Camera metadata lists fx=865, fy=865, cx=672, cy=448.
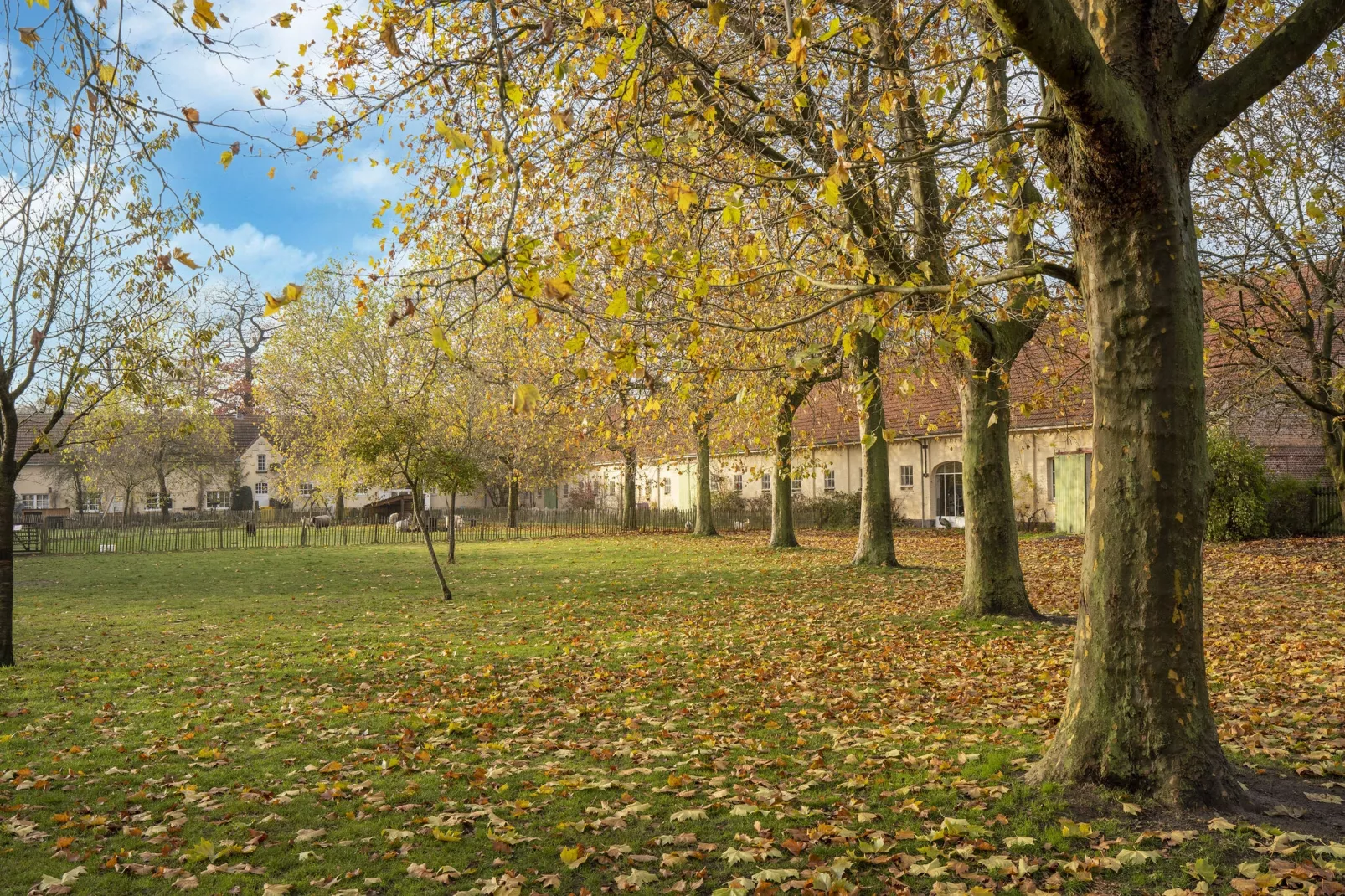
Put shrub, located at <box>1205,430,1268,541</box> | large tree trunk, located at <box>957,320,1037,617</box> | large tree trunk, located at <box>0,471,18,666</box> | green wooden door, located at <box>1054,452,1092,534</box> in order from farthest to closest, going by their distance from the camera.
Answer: green wooden door, located at <box>1054,452,1092,534</box>, shrub, located at <box>1205,430,1268,541</box>, large tree trunk, located at <box>957,320,1037,617</box>, large tree trunk, located at <box>0,471,18,666</box>

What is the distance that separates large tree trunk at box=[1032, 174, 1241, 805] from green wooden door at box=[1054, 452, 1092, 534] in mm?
23615

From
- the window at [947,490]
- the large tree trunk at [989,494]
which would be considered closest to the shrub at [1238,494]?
the window at [947,490]

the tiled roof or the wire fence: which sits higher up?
the tiled roof

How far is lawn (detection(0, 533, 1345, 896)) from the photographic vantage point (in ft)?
15.1

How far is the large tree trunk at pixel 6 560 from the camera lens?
1074cm

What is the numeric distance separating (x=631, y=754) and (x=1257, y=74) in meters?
6.23

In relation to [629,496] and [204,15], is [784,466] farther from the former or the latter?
[204,15]

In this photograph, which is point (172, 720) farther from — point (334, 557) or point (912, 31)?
point (334, 557)

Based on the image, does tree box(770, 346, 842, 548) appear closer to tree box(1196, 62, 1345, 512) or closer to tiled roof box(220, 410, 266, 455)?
tree box(1196, 62, 1345, 512)

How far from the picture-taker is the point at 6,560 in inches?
423

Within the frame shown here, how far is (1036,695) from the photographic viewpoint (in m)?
8.02

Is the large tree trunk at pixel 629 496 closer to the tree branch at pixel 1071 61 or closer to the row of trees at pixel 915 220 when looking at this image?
the row of trees at pixel 915 220

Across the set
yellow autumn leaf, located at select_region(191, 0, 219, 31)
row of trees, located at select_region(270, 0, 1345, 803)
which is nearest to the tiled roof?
row of trees, located at select_region(270, 0, 1345, 803)

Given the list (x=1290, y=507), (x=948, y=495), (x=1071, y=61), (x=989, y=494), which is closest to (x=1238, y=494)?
(x=1290, y=507)
